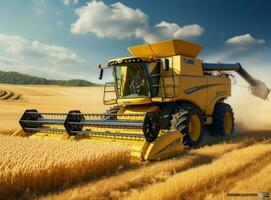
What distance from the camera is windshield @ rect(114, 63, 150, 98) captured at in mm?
9070

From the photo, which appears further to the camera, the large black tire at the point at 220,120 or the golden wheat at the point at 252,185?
the large black tire at the point at 220,120

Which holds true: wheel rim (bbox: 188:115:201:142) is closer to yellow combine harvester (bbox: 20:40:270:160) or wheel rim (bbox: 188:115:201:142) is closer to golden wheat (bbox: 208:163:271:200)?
yellow combine harvester (bbox: 20:40:270:160)

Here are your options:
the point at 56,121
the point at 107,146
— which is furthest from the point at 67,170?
the point at 56,121

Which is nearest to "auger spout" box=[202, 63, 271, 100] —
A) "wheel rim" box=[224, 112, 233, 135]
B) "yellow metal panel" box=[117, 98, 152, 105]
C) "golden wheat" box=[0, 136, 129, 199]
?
"wheel rim" box=[224, 112, 233, 135]

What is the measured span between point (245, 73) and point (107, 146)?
8.40 metres

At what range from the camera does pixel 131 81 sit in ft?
31.0

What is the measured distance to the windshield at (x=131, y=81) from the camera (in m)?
9.07

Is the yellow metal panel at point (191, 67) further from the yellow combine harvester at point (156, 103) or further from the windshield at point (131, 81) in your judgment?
the windshield at point (131, 81)

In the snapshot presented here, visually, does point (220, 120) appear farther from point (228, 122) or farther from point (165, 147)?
point (165, 147)

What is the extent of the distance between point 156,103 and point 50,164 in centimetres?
452

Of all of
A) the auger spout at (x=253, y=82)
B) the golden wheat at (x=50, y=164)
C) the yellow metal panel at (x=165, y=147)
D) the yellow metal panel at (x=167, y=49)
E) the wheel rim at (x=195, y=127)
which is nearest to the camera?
the golden wheat at (x=50, y=164)

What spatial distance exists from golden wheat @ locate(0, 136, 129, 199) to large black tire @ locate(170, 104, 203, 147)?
7.22ft

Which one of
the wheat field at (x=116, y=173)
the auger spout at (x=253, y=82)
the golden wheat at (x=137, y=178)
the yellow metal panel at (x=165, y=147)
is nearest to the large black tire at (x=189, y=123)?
the golden wheat at (x=137, y=178)

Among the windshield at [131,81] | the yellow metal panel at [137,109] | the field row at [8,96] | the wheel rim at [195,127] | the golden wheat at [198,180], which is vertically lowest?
the golden wheat at [198,180]
